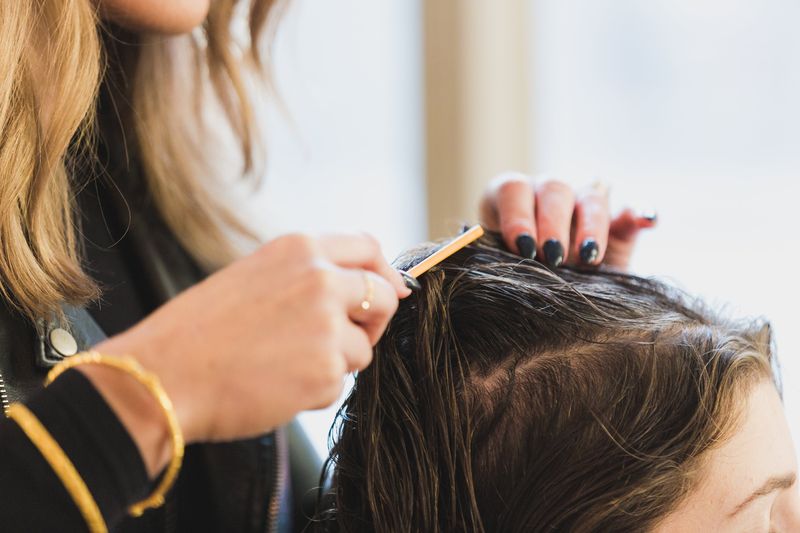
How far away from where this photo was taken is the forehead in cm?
70

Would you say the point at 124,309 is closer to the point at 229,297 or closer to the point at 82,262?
the point at 82,262

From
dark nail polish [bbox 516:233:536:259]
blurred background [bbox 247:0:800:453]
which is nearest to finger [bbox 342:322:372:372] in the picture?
dark nail polish [bbox 516:233:536:259]

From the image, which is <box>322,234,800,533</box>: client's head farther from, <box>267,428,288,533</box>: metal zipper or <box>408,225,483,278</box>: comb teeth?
<box>267,428,288,533</box>: metal zipper

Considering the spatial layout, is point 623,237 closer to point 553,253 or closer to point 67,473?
point 553,253

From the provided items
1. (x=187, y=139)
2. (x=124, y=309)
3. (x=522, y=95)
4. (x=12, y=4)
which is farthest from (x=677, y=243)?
(x=12, y=4)

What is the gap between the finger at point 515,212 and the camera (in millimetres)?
829

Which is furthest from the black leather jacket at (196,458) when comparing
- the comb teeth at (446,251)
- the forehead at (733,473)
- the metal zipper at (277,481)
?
the forehead at (733,473)

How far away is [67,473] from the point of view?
1.71 feet

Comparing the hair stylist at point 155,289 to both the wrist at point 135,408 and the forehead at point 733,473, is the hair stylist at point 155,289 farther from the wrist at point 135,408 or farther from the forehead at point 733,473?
the forehead at point 733,473

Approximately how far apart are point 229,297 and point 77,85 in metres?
0.38

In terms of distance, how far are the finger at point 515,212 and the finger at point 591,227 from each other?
5cm

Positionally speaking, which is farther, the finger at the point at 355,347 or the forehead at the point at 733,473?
the forehead at the point at 733,473

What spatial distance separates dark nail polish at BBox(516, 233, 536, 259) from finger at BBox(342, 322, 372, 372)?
267 millimetres

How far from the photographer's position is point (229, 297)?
56 centimetres
